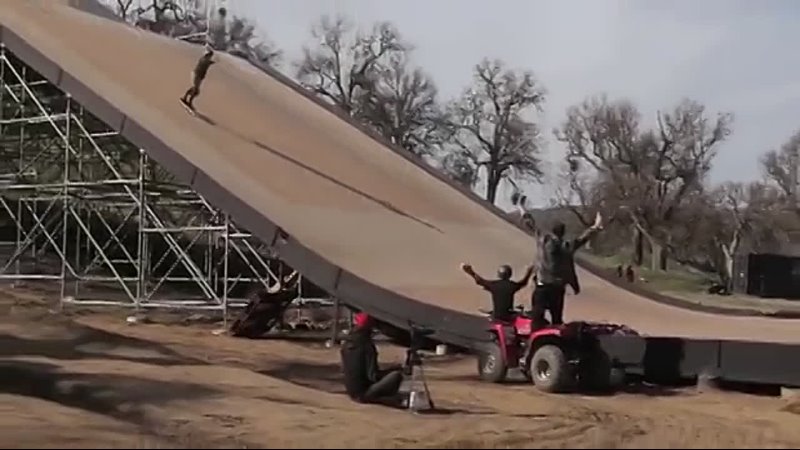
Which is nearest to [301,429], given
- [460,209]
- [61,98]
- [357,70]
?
[460,209]

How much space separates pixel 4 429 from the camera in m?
10.7

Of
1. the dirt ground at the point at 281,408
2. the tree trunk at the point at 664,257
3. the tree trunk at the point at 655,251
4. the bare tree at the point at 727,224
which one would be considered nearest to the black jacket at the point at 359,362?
the dirt ground at the point at 281,408

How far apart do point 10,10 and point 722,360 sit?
1933 centimetres

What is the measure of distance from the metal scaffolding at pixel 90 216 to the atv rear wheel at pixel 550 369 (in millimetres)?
10285

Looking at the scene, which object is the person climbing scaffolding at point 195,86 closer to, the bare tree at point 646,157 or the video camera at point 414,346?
the video camera at point 414,346

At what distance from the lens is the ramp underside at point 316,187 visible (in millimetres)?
18984

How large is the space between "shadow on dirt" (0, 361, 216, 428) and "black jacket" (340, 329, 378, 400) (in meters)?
1.75

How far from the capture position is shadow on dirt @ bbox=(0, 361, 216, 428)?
503 inches

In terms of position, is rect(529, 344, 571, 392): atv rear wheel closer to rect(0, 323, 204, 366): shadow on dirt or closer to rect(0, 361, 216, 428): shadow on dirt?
rect(0, 361, 216, 428): shadow on dirt

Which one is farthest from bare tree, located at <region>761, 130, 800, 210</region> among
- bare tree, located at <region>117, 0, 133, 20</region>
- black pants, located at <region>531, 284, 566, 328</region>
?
black pants, located at <region>531, 284, 566, 328</region>

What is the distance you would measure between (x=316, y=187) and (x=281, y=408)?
10.5 meters

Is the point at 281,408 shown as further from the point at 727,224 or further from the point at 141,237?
the point at 727,224

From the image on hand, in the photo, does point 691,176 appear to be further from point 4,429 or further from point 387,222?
point 4,429

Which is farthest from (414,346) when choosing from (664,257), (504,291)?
(664,257)
